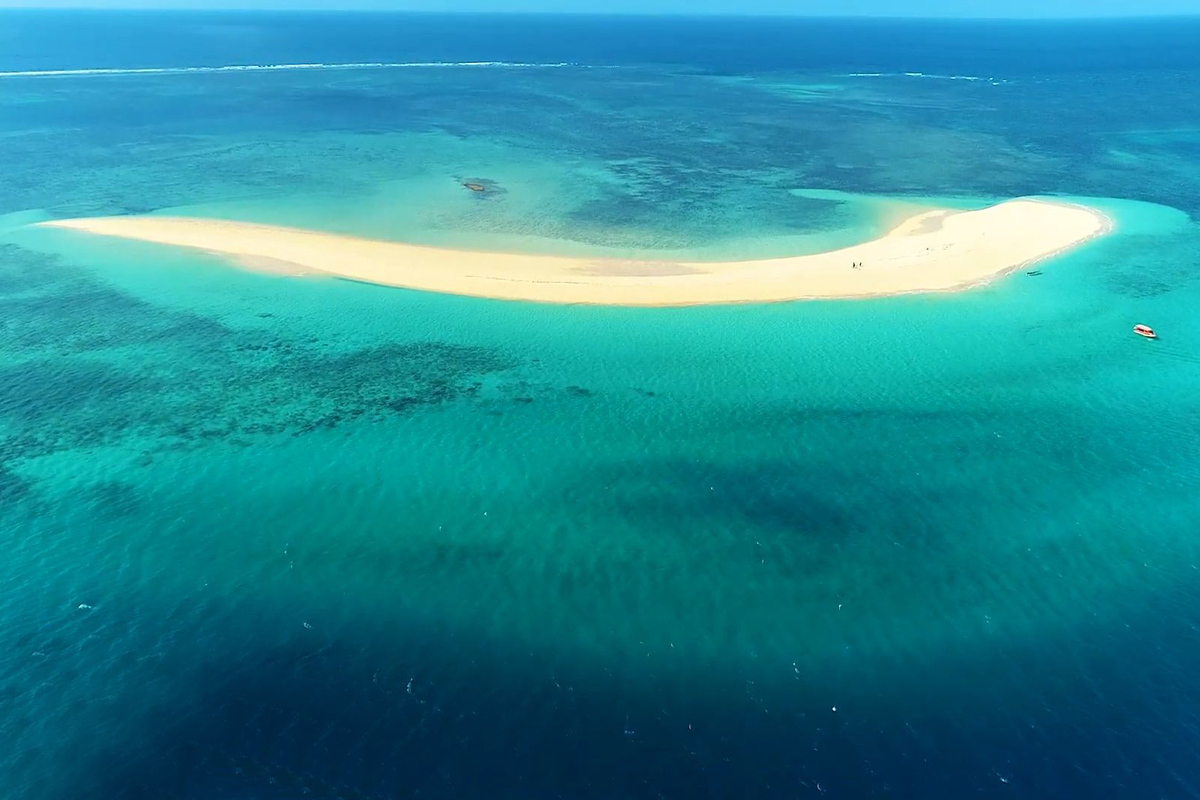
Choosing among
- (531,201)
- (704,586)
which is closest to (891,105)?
(531,201)

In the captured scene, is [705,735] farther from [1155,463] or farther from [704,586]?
[1155,463]

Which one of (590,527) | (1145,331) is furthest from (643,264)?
(1145,331)

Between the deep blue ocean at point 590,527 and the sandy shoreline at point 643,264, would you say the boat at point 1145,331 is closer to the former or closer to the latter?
the deep blue ocean at point 590,527

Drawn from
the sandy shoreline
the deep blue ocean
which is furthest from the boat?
the sandy shoreline

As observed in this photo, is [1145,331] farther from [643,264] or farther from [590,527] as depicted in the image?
[590,527]

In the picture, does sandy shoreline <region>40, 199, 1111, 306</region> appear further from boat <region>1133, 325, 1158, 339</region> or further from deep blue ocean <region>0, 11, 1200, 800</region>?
boat <region>1133, 325, 1158, 339</region>
